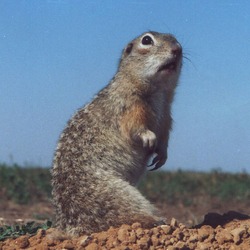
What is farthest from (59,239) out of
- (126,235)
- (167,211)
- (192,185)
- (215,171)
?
(215,171)

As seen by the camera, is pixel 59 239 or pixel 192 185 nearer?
pixel 59 239

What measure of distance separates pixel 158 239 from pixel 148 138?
3.89 ft

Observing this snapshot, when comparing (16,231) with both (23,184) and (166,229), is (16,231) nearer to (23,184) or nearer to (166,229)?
(166,229)

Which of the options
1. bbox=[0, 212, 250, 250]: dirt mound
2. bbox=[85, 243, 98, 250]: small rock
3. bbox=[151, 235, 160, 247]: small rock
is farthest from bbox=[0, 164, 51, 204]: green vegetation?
bbox=[151, 235, 160, 247]: small rock

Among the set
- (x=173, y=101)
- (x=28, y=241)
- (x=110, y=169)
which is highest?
(x=173, y=101)

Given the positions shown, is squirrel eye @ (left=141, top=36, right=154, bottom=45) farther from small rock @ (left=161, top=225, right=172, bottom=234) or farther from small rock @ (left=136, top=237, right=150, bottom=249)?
small rock @ (left=136, top=237, right=150, bottom=249)

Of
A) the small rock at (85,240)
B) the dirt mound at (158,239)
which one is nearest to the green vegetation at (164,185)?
the dirt mound at (158,239)

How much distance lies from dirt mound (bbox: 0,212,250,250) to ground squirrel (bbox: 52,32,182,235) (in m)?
0.25

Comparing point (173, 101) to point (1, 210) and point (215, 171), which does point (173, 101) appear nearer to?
point (1, 210)

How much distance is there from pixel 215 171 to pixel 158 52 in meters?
12.7

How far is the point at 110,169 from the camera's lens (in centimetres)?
705

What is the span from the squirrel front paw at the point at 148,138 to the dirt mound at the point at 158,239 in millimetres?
857

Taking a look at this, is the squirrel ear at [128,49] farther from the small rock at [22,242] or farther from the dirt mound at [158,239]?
the small rock at [22,242]

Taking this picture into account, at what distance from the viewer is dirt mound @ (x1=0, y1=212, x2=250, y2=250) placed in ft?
20.3
